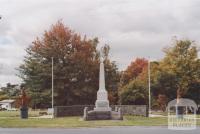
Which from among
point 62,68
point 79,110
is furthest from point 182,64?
point 79,110

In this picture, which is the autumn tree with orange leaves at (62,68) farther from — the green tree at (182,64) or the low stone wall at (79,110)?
the low stone wall at (79,110)

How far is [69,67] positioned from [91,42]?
6880 mm

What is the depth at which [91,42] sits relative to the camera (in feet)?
265

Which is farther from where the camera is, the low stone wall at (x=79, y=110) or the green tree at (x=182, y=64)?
the green tree at (x=182, y=64)

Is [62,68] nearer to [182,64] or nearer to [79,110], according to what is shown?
[182,64]

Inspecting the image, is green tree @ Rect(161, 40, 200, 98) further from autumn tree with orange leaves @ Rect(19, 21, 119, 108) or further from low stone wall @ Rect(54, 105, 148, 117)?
low stone wall @ Rect(54, 105, 148, 117)

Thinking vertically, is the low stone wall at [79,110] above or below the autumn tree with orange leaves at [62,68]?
below

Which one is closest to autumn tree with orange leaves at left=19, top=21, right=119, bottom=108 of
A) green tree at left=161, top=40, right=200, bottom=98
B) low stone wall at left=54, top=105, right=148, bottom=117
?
green tree at left=161, top=40, right=200, bottom=98

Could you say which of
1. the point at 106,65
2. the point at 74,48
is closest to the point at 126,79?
the point at 106,65

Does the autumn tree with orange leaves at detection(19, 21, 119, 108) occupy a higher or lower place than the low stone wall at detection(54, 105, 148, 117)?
higher

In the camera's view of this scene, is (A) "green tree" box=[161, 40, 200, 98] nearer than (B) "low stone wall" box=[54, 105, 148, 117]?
No

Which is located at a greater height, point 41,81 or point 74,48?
point 74,48

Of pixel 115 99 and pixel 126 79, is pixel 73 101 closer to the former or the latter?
pixel 115 99

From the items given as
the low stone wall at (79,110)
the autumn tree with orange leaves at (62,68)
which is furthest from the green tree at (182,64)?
the low stone wall at (79,110)
